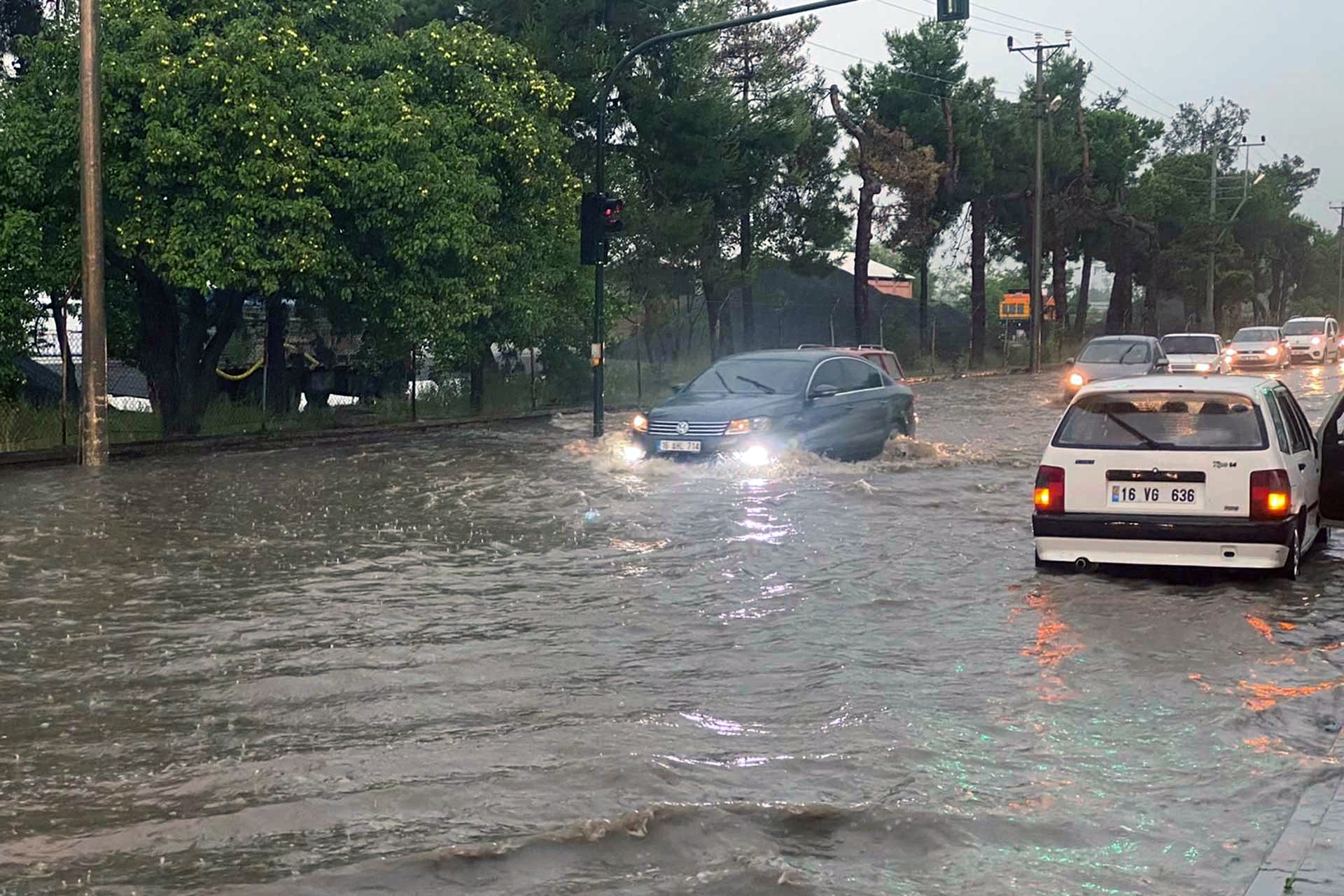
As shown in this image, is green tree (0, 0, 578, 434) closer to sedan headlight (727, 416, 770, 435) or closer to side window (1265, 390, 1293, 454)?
sedan headlight (727, 416, 770, 435)

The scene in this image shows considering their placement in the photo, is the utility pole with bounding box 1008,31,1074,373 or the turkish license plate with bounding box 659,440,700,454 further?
the utility pole with bounding box 1008,31,1074,373

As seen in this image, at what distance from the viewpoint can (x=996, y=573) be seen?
11.8 meters

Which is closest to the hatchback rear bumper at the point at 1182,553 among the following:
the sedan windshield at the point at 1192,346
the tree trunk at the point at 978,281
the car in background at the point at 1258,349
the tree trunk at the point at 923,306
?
the sedan windshield at the point at 1192,346

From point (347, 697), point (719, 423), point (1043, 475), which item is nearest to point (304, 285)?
point (719, 423)

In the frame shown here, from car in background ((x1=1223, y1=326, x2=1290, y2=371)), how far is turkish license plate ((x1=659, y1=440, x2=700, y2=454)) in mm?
34518

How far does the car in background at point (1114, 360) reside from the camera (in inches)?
1225

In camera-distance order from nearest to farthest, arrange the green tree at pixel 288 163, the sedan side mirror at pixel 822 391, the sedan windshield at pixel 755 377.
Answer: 1. the sedan side mirror at pixel 822 391
2. the sedan windshield at pixel 755 377
3. the green tree at pixel 288 163

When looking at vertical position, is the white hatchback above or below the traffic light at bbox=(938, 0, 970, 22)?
below

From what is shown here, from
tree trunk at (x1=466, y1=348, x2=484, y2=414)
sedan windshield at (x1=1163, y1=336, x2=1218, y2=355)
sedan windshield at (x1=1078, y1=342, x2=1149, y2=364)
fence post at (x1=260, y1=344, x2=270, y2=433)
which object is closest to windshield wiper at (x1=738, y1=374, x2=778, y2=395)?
fence post at (x1=260, y1=344, x2=270, y2=433)

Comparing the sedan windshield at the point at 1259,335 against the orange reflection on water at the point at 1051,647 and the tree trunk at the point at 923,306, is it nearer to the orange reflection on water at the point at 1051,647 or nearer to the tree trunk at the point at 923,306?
the tree trunk at the point at 923,306

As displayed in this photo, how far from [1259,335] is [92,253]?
40.9 m

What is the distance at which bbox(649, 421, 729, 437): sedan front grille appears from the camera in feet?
60.0

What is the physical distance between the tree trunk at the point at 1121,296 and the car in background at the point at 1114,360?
52.1 metres

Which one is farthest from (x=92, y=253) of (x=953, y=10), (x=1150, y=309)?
(x=1150, y=309)
